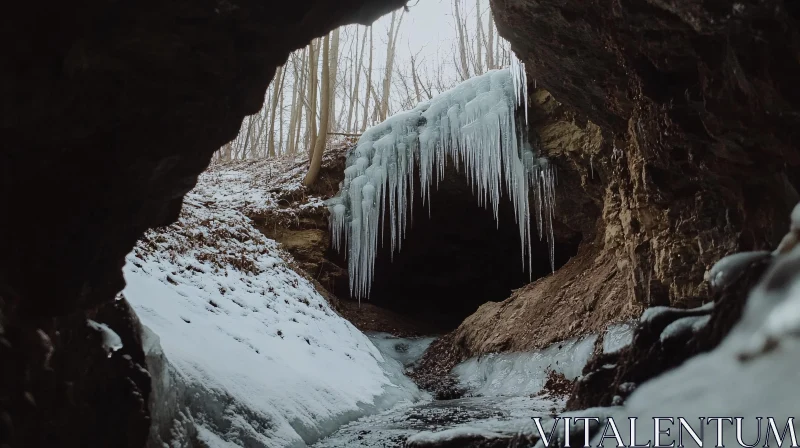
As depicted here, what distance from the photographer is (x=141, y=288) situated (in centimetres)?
579

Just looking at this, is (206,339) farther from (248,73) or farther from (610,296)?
(610,296)

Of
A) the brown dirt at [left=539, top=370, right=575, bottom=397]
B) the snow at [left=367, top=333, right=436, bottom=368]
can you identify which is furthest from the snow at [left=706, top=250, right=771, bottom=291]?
the snow at [left=367, top=333, right=436, bottom=368]

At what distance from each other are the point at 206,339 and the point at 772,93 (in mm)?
5037

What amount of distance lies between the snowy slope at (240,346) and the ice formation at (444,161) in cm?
195

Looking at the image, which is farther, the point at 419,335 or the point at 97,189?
the point at 419,335

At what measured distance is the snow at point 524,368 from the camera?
7781mm

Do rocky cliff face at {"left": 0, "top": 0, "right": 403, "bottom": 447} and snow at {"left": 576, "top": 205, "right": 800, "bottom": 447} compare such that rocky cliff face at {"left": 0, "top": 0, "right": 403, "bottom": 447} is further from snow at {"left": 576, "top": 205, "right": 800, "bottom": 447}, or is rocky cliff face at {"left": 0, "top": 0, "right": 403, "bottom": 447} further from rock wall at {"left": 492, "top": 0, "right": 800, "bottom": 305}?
snow at {"left": 576, "top": 205, "right": 800, "bottom": 447}

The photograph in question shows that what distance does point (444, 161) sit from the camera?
1183 cm

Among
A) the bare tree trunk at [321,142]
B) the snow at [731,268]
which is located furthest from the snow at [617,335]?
the bare tree trunk at [321,142]

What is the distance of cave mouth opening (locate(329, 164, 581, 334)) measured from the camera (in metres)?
13.2

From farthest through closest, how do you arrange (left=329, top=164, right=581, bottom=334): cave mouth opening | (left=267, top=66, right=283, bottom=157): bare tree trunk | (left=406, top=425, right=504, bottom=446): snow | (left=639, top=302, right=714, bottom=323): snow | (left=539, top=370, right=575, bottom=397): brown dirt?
(left=267, top=66, right=283, bottom=157): bare tree trunk
(left=329, top=164, right=581, bottom=334): cave mouth opening
(left=539, top=370, right=575, bottom=397): brown dirt
(left=406, top=425, right=504, bottom=446): snow
(left=639, top=302, right=714, bottom=323): snow

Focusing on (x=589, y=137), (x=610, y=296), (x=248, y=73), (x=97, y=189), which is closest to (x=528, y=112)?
(x=589, y=137)

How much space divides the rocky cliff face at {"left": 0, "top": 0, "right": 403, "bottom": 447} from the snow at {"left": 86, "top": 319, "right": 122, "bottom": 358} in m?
0.06

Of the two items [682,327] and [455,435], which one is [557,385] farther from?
[682,327]
